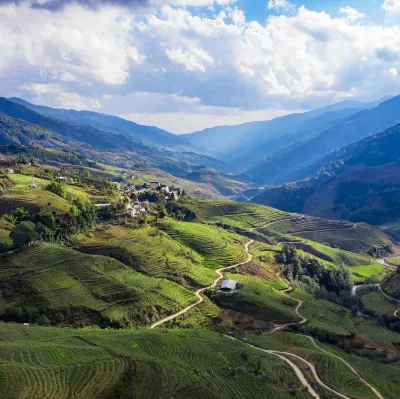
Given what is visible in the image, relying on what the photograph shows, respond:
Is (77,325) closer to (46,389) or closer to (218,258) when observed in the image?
(46,389)

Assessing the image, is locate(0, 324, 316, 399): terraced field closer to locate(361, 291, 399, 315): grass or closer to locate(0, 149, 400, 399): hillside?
locate(0, 149, 400, 399): hillside

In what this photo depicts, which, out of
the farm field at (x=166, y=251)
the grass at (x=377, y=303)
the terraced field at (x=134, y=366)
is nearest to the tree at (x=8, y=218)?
the farm field at (x=166, y=251)

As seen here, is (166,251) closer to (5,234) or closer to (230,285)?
(230,285)

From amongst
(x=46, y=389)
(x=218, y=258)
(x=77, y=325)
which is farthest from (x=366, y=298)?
(x=46, y=389)

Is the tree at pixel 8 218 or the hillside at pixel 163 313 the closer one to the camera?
the hillside at pixel 163 313

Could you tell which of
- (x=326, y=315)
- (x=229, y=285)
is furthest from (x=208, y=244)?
(x=326, y=315)

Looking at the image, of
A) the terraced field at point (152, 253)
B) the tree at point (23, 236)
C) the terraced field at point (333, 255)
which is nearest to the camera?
the tree at point (23, 236)

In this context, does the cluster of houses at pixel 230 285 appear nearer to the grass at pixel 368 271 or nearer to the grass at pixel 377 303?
the grass at pixel 377 303

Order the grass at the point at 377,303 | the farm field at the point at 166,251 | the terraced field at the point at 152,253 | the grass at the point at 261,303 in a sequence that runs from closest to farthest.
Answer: the grass at the point at 261,303
the terraced field at the point at 152,253
the farm field at the point at 166,251
the grass at the point at 377,303
